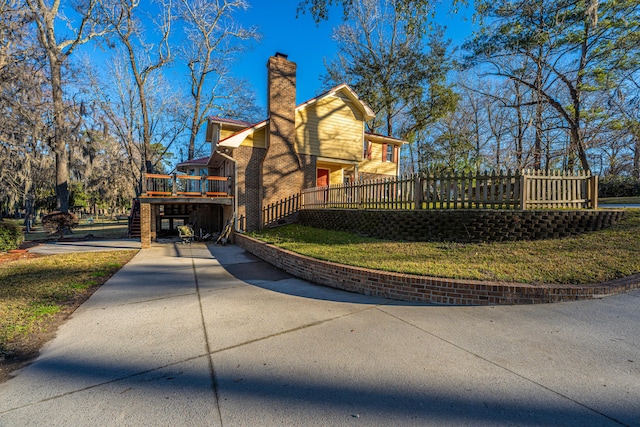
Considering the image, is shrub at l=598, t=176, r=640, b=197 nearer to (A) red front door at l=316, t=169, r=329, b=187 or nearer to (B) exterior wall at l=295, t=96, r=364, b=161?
(B) exterior wall at l=295, t=96, r=364, b=161

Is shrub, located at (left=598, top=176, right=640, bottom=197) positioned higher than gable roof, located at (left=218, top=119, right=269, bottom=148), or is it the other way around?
gable roof, located at (left=218, top=119, right=269, bottom=148)

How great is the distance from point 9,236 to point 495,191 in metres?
14.2

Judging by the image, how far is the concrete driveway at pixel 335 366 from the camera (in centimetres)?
207

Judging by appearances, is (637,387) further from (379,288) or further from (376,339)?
(379,288)

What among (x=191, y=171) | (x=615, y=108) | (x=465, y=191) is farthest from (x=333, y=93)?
(x=615, y=108)

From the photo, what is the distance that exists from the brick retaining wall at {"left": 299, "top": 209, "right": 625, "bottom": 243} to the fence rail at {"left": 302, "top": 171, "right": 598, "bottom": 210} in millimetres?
366

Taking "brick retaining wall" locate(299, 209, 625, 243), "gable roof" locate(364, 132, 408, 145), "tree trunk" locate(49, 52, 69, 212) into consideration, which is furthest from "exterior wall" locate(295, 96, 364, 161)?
"tree trunk" locate(49, 52, 69, 212)

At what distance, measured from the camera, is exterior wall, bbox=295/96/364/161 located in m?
13.7

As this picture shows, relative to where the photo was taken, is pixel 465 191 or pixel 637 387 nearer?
pixel 637 387

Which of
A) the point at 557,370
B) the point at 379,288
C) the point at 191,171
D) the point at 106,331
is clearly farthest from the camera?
the point at 191,171

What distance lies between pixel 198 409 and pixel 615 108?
19.0 meters

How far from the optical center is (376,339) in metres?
3.18

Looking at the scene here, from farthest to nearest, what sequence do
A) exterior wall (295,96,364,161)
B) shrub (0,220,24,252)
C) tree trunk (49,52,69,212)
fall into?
tree trunk (49,52,69,212), exterior wall (295,96,364,161), shrub (0,220,24,252)

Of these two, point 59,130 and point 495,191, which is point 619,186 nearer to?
point 495,191
